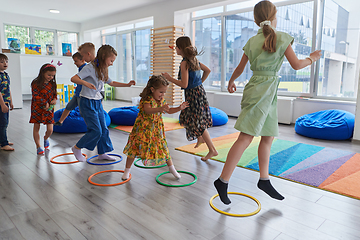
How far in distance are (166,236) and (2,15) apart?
1038cm

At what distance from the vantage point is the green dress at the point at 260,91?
5.93 feet

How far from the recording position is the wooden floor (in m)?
1.60

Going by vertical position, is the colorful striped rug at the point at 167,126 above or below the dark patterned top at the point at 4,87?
below

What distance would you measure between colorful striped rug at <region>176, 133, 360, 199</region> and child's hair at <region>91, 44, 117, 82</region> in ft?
4.43

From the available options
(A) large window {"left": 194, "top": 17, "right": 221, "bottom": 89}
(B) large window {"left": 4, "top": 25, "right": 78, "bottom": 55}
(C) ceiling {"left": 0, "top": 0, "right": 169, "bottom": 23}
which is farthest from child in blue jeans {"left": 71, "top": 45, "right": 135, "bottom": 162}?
(B) large window {"left": 4, "top": 25, "right": 78, "bottom": 55}

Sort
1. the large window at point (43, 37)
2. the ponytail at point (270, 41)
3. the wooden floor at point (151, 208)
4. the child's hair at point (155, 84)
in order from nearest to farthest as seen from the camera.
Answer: the wooden floor at point (151, 208), the ponytail at point (270, 41), the child's hair at point (155, 84), the large window at point (43, 37)

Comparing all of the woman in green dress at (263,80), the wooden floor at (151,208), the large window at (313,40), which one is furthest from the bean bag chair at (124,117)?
the woman in green dress at (263,80)

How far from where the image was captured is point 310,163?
9.49 feet

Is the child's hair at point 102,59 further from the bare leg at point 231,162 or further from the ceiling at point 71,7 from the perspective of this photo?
the ceiling at point 71,7

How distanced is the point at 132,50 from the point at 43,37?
3.50 m

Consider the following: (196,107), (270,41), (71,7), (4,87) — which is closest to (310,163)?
(196,107)

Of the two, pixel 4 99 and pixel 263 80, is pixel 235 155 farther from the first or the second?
pixel 4 99

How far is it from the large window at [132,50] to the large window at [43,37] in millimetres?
1562

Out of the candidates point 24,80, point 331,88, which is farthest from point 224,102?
point 24,80
